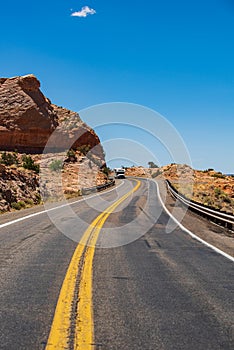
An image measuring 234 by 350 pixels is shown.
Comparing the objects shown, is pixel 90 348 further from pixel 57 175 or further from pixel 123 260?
pixel 57 175

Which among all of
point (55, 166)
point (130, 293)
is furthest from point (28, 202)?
point (55, 166)

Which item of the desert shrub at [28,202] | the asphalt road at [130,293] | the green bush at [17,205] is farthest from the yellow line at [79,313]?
the desert shrub at [28,202]

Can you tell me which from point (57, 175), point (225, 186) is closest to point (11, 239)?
point (57, 175)

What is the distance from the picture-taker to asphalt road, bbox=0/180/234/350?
3.69 m

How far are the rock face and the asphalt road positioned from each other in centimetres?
4663

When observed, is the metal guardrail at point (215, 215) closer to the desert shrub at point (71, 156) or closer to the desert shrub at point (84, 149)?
the desert shrub at point (71, 156)

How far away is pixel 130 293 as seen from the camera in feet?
17.1

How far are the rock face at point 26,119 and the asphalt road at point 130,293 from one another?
46.6 metres

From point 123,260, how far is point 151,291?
7.58 feet

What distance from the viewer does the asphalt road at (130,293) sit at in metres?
3.69

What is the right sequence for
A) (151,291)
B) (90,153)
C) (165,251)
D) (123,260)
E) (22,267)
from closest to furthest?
(151,291)
(22,267)
(123,260)
(165,251)
(90,153)

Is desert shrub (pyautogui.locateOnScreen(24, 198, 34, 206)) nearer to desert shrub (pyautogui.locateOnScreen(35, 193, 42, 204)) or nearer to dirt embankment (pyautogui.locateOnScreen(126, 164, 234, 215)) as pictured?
desert shrub (pyautogui.locateOnScreen(35, 193, 42, 204))

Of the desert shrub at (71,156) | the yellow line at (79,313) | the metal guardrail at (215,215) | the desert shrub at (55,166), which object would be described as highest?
the desert shrub at (71,156)

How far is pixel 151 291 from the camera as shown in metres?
5.37
